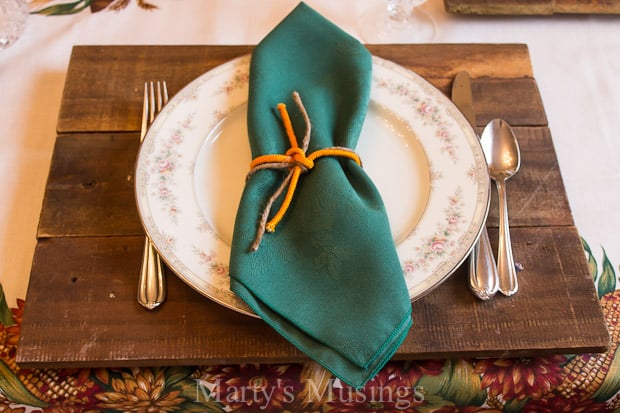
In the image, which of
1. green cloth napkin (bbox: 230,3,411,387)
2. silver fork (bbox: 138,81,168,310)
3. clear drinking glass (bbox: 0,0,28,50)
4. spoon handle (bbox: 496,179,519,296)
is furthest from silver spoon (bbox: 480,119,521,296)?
clear drinking glass (bbox: 0,0,28,50)

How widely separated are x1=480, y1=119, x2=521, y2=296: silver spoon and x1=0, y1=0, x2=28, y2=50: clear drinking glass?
1.97 feet

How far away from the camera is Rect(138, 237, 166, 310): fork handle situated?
1.79 feet

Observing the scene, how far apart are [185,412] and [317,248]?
212 mm

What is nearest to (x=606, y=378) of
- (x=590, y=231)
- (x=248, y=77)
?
(x=590, y=231)

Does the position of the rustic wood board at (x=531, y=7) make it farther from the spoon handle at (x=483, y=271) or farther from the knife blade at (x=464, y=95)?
the spoon handle at (x=483, y=271)

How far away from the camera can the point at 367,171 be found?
625 millimetres

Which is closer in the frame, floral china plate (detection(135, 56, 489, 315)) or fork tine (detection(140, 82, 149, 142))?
floral china plate (detection(135, 56, 489, 315))

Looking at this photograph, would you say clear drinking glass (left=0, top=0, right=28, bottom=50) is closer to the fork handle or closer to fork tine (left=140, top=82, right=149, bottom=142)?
fork tine (left=140, top=82, right=149, bottom=142)

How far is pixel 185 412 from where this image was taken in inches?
22.9

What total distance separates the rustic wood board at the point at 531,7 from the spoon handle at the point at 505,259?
31 centimetres

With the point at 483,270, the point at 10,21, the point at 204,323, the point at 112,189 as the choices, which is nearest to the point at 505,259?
the point at 483,270

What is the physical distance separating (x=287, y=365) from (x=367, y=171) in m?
0.21

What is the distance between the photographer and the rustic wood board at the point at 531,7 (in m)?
0.80

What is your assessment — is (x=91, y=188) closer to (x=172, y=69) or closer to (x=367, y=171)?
(x=172, y=69)
